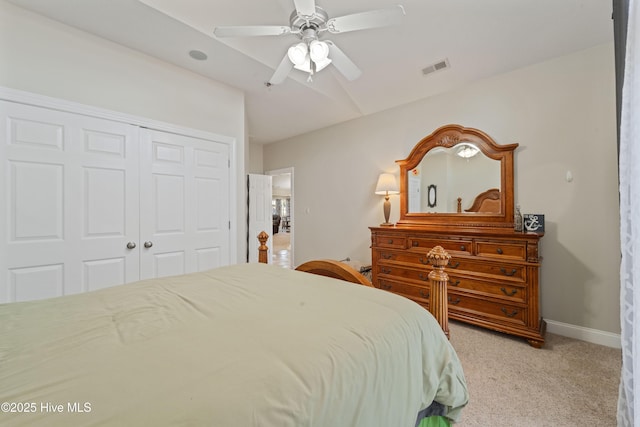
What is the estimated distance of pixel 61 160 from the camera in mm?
2051

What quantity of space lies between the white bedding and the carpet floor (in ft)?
2.52

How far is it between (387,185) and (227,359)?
10.4ft

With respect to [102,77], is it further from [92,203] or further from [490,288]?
[490,288]

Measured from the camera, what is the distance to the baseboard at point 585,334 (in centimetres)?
226

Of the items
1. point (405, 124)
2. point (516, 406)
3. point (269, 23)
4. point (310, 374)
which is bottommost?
point (516, 406)

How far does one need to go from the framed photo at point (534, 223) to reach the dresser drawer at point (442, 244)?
55 centimetres

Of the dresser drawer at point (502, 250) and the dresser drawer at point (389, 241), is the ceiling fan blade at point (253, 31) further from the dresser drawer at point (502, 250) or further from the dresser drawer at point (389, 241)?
the dresser drawer at point (502, 250)

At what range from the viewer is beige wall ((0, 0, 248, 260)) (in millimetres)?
1905

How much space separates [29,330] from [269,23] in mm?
2716

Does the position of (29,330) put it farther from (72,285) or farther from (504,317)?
(504,317)

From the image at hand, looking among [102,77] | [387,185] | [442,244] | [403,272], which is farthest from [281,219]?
[102,77]

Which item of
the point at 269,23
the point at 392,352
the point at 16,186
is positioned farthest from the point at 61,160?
the point at 392,352

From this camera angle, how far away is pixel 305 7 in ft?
5.15

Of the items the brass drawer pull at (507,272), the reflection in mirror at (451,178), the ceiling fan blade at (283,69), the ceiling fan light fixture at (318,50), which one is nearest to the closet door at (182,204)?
the ceiling fan blade at (283,69)
